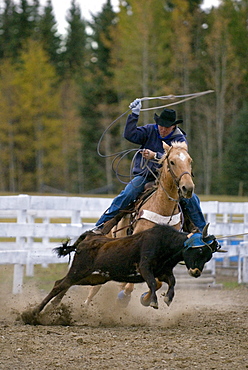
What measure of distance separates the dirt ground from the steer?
0.44 m

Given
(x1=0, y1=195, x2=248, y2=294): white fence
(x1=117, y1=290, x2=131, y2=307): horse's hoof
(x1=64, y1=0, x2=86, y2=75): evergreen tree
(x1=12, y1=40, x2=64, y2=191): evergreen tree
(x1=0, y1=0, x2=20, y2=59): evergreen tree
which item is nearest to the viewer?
(x1=117, y1=290, x2=131, y2=307): horse's hoof

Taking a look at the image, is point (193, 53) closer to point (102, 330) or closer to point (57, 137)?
point (57, 137)

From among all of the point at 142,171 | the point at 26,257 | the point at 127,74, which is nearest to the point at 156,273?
the point at 142,171

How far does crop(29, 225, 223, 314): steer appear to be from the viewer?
6.10m

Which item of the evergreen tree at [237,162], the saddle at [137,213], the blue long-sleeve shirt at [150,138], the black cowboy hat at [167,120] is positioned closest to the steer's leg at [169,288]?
the saddle at [137,213]

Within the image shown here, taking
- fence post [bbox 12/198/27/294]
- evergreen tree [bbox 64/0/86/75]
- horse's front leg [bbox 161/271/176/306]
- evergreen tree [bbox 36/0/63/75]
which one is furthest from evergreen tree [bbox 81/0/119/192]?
horse's front leg [bbox 161/271/176/306]

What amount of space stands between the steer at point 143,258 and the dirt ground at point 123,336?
438 mm

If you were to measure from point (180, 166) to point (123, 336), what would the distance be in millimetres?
1847

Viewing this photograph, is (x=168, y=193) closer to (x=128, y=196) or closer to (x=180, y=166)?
(x=180, y=166)

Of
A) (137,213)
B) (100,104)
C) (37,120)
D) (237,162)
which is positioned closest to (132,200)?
(137,213)

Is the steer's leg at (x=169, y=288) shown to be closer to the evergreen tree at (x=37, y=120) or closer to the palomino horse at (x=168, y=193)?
the palomino horse at (x=168, y=193)

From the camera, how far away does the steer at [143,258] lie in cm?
610

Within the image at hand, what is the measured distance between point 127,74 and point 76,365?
1420 inches

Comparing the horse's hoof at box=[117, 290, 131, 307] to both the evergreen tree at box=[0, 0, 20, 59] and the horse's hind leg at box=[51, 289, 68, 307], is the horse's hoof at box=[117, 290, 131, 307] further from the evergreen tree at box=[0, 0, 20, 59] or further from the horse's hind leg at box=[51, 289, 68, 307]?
the evergreen tree at box=[0, 0, 20, 59]
